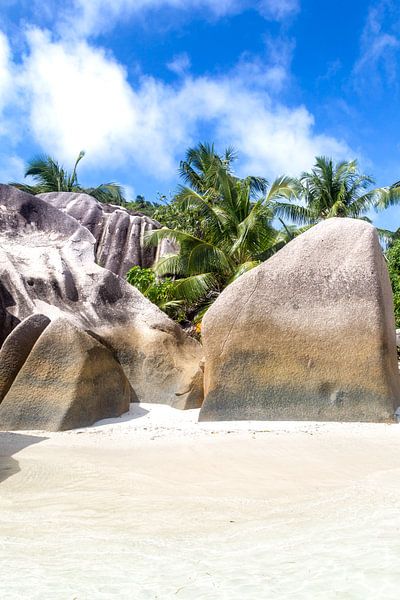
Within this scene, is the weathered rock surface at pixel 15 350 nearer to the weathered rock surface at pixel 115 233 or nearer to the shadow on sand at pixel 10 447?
the shadow on sand at pixel 10 447

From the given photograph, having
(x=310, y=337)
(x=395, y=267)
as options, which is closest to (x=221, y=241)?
(x=395, y=267)

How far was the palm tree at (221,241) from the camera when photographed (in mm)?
16250

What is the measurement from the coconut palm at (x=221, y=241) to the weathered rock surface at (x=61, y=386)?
28.8 ft

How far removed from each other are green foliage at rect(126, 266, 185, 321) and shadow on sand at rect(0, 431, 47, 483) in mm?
9183

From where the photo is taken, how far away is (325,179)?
21.4 meters

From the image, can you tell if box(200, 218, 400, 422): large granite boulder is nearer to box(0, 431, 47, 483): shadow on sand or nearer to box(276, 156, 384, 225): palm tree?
box(0, 431, 47, 483): shadow on sand

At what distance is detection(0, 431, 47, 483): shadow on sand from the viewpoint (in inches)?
Result: 161

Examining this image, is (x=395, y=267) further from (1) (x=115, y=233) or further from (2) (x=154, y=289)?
(1) (x=115, y=233)

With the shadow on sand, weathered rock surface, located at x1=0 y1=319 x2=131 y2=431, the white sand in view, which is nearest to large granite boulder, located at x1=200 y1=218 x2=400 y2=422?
the white sand

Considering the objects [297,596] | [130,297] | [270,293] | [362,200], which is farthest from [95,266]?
[362,200]

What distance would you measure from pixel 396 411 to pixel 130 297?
4.66 metres

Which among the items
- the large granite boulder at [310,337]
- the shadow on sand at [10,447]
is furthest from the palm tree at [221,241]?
the shadow on sand at [10,447]

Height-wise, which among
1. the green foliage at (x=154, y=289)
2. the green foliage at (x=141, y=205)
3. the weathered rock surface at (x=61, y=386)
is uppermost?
the green foliage at (x=141, y=205)

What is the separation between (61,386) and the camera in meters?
6.55
